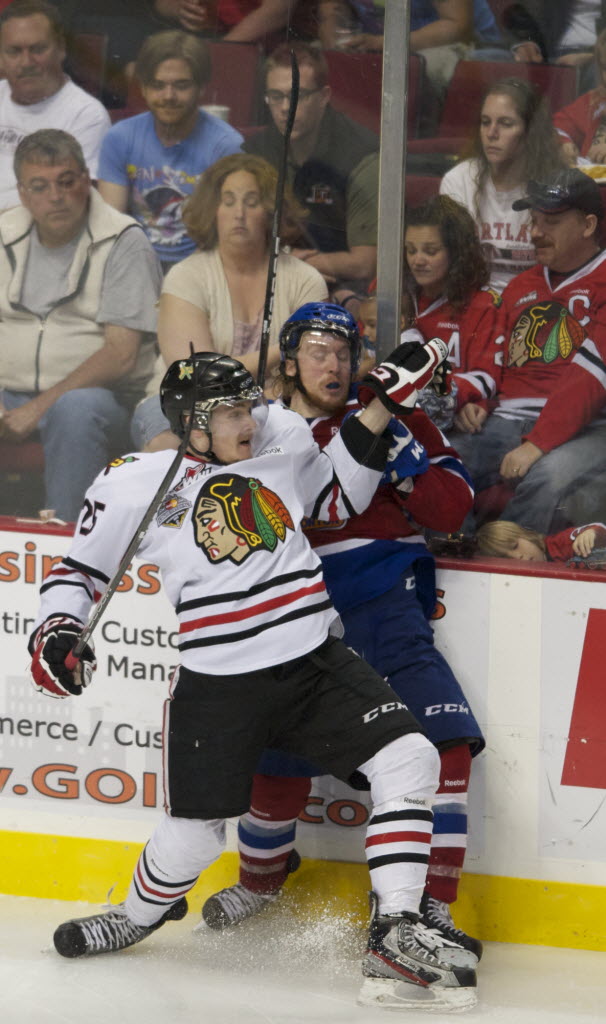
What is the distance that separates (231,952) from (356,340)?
4.25 ft

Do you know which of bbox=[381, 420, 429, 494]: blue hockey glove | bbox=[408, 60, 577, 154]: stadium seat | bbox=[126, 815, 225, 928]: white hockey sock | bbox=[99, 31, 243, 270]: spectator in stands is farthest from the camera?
bbox=[99, 31, 243, 270]: spectator in stands

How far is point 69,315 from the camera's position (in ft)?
10.5

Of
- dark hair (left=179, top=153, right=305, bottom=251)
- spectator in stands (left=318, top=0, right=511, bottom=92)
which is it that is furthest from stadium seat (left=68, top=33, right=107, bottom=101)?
spectator in stands (left=318, top=0, right=511, bottom=92)

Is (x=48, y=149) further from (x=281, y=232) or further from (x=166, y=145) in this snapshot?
(x=281, y=232)

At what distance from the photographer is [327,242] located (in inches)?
119

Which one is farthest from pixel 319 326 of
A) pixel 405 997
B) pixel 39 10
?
pixel 405 997

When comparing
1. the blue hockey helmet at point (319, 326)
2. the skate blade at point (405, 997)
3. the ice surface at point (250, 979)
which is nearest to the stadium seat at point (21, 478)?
the blue hockey helmet at point (319, 326)

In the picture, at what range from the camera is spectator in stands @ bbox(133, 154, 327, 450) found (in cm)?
312

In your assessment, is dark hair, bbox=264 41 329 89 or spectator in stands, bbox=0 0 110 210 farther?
spectator in stands, bbox=0 0 110 210

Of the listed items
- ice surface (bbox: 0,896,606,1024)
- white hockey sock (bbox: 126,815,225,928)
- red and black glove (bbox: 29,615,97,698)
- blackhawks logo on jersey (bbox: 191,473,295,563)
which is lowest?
ice surface (bbox: 0,896,606,1024)

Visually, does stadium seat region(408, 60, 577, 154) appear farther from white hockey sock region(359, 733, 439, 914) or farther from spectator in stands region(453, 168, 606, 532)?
white hockey sock region(359, 733, 439, 914)

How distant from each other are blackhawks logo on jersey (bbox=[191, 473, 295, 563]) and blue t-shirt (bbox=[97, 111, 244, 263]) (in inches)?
34.6

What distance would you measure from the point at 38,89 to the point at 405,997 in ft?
7.26

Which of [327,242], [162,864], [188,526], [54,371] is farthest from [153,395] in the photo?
[162,864]
